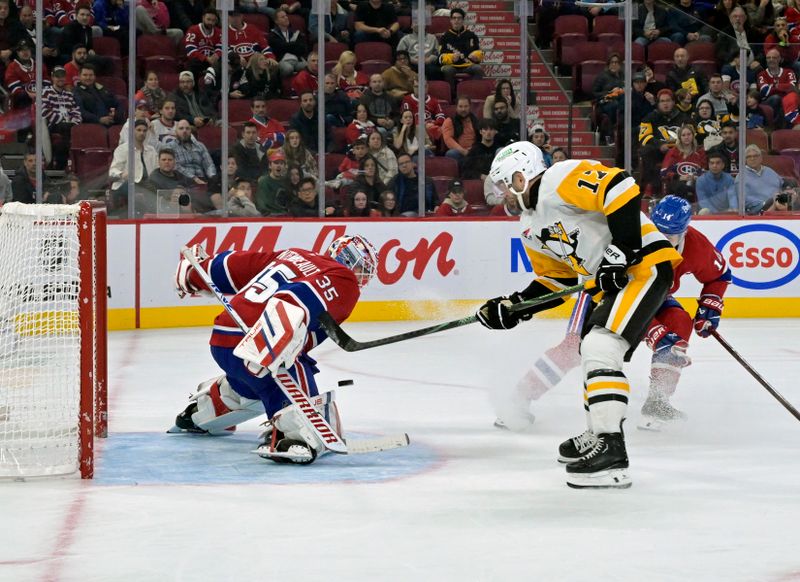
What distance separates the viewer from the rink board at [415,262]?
843 centimetres

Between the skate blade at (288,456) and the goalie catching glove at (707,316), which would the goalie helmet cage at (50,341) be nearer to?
the skate blade at (288,456)

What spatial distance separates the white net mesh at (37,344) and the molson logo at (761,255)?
540cm

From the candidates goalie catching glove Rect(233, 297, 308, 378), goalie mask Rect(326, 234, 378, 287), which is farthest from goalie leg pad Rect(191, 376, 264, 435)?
goalie mask Rect(326, 234, 378, 287)

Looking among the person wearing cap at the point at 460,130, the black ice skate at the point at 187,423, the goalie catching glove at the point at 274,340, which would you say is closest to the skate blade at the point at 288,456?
the goalie catching glove at the point at 274,340

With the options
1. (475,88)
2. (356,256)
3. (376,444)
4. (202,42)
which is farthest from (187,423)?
(475,88)

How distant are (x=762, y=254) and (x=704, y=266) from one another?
4.40 m

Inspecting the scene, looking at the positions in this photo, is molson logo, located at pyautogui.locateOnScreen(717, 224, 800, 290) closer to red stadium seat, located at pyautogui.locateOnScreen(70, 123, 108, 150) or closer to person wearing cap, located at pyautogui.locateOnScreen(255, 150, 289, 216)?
person wearing cap, located at pyautogui.locateOnScreen(255, 150, 289, 216)

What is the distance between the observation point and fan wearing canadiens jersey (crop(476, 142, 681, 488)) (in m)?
3.85

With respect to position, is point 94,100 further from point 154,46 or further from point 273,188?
point 273,188

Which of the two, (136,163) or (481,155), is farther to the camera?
(481,155)

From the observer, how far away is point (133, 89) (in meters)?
8.36

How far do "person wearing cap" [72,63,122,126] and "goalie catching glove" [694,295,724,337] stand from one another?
459 cm

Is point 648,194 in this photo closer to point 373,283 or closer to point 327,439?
point 373,283

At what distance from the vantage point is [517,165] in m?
4.16
